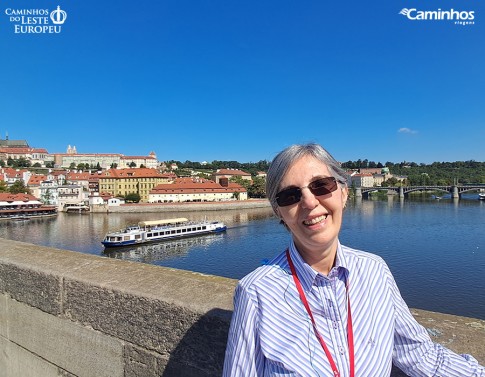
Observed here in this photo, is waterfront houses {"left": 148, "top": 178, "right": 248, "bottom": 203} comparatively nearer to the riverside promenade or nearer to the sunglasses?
the riverside promenade

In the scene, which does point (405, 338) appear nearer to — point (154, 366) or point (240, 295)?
point (240, 295)

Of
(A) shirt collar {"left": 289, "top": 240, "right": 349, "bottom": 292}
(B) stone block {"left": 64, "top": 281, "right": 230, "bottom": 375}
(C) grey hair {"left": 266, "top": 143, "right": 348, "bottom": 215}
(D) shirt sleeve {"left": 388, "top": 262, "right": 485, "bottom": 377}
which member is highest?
(C) grey hair {"left": 266, "top": 143, "right": 348, "bottom": 215}

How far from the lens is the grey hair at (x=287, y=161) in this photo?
1.14 meters

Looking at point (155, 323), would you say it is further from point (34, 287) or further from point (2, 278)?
point (2, 278)

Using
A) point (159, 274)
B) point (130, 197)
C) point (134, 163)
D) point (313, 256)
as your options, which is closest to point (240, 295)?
point (313, 256)

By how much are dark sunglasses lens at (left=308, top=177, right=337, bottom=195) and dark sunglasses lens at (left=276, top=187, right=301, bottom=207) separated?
0.14 feet

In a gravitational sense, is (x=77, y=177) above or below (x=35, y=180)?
above

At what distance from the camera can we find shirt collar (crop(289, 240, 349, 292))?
101 centimetres

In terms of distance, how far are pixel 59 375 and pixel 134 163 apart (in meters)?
123

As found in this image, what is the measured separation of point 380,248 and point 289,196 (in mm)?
26283

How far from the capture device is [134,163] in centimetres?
11969

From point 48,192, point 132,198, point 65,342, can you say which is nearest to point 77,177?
point 48,192

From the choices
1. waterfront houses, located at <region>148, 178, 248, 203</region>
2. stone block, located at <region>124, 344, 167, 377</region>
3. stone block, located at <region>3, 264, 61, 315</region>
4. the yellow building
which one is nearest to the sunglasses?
stone block, located at <region>124, 344, 167, 377</region>

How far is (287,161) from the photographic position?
1.14m
